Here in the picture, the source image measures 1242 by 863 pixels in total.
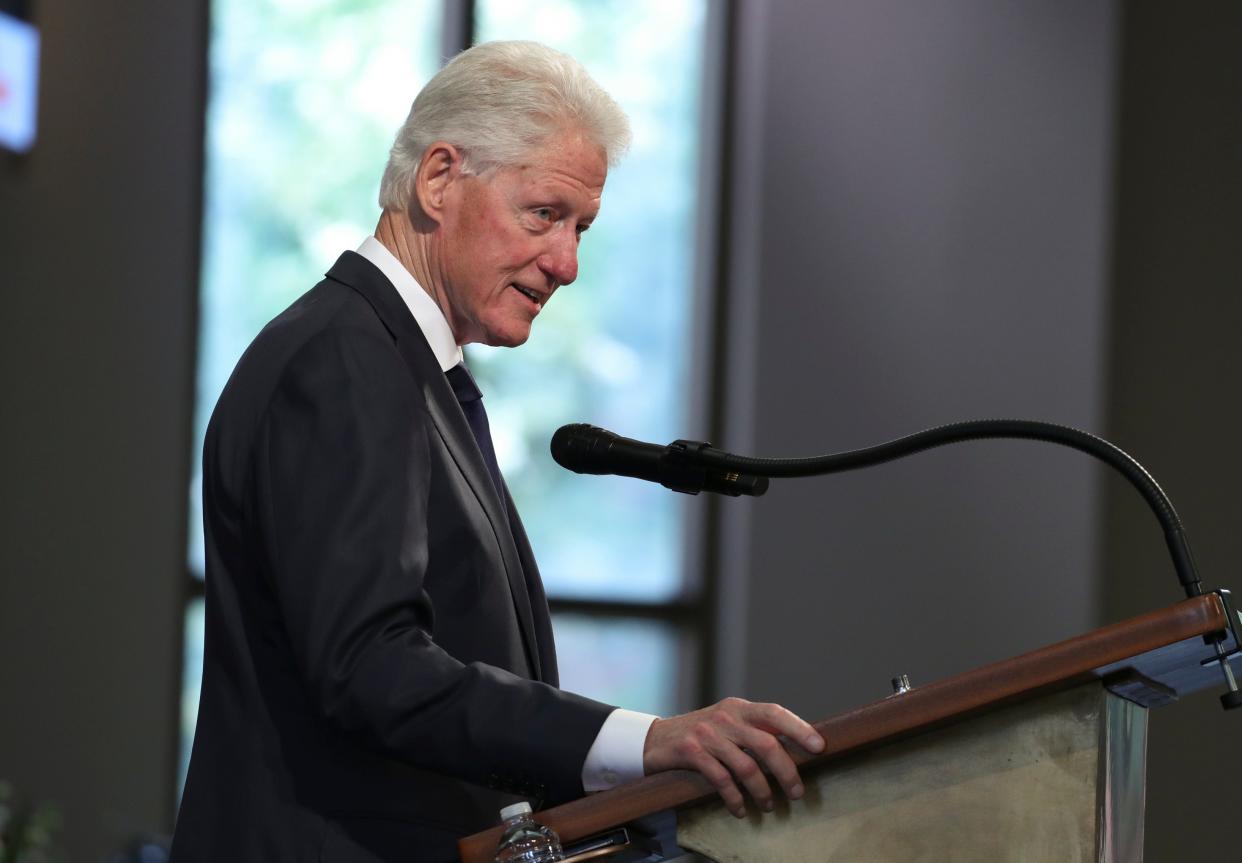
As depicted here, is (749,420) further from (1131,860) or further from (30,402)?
(1131,860)

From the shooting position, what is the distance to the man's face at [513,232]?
165 centimetres

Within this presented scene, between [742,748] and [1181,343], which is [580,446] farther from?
[1181,343]

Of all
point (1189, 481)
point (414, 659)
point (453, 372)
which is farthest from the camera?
point (1189, 481)

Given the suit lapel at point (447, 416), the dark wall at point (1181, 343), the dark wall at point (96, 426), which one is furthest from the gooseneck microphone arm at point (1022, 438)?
the dark wall at point (96, 426)

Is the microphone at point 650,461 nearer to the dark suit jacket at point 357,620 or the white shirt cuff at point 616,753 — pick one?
the dark suit jacket at point 357,620

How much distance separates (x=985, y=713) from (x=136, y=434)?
4.70 metres

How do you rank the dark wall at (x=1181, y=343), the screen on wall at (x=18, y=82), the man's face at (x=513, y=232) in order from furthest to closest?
the screen on wall at (x=18, y=82), the dark wall at (x=1181, y=343), the man's face at (x=513, y=232)

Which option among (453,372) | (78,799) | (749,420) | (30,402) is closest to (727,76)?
(749,420)

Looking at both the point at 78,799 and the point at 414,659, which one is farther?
the point at 78,799

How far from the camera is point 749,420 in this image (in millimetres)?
5023

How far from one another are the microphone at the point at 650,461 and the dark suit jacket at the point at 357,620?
0.12 meters

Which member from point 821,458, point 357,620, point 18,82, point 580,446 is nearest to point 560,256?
point 580,446

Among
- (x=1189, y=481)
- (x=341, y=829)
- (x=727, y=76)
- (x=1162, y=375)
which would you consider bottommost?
(x=341, y=829)

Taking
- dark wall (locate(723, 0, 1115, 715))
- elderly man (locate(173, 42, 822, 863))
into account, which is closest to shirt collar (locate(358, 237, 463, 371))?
elderly man (locate(173, 42, 822, 863))
